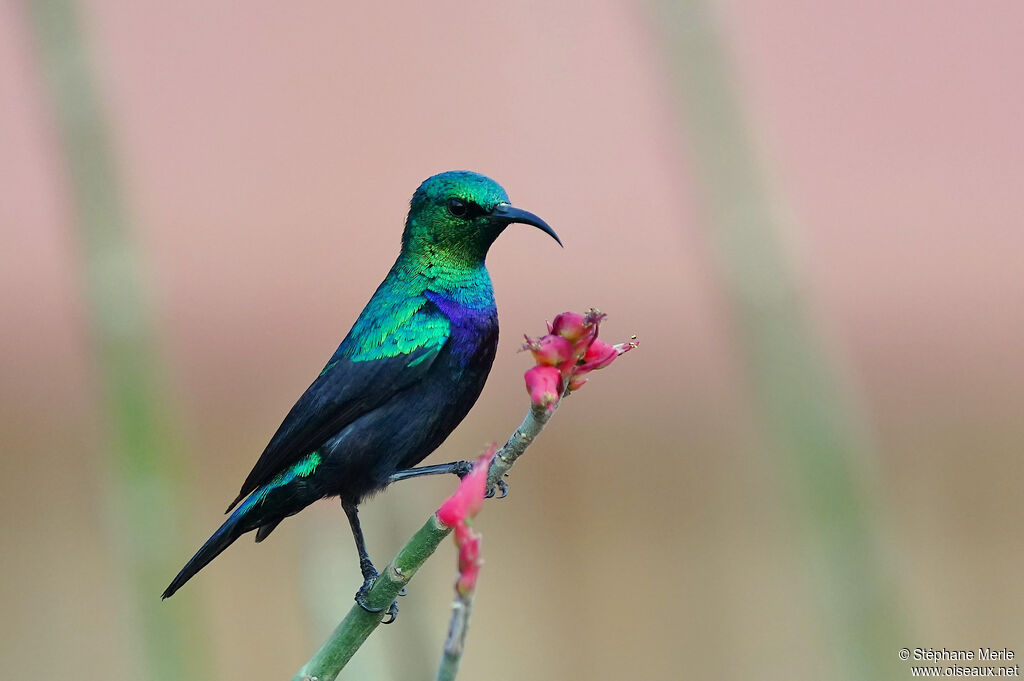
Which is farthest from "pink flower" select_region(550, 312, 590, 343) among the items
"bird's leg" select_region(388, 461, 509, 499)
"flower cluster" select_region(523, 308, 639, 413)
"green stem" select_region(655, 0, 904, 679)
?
"bird's leg" select_region(388, 461, 509, 499)

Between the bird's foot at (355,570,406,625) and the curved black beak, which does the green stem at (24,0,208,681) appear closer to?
the bird's foot at (355,570,406,625)

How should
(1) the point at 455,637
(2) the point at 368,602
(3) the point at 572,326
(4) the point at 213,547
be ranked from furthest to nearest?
(4) the point at 213,547
(2) the point at 368,602
(3) the point at 572,326
(1) the point at 455,637

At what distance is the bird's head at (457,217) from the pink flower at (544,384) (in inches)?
17.2

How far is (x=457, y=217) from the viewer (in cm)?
135

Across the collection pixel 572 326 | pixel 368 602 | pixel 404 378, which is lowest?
pixel 368 602

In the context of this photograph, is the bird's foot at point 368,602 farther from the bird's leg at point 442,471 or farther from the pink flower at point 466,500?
the pink flower at point 466,500

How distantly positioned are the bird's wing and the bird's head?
0.25ft

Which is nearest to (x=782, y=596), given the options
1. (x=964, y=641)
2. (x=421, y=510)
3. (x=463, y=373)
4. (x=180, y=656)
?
(x=964, y=641)

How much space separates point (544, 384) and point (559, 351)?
3 cm

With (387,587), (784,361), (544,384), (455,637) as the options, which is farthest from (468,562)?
(784,361)

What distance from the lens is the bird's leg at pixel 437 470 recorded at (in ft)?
4.23

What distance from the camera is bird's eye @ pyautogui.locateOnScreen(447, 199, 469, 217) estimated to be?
135 centimetres

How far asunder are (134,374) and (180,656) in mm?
259

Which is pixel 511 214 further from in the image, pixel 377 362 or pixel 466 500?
pixel 466 500
